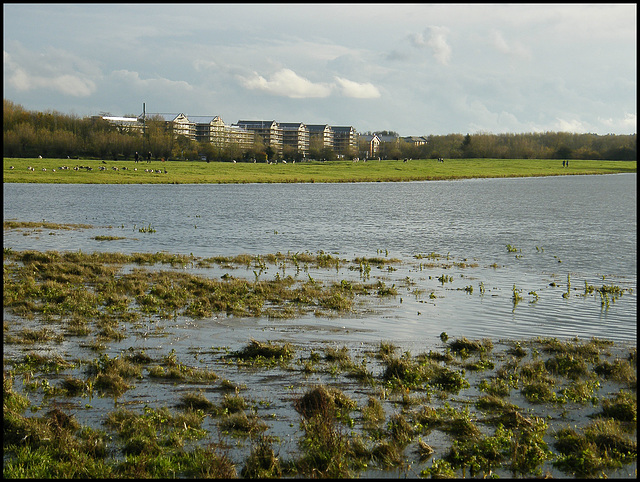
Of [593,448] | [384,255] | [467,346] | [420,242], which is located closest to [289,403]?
[593,448]

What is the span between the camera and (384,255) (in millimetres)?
33375

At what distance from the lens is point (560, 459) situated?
33.1 feet

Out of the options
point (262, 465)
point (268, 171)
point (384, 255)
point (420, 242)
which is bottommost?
point (262, 465)

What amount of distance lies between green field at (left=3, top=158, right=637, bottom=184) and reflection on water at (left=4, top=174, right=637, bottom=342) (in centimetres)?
2347

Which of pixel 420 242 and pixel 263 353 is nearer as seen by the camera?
pixel 263 353

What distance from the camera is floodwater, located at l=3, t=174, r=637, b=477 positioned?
1661 cm

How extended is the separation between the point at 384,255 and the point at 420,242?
20.9ft

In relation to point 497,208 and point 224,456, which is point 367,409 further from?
point 497,208

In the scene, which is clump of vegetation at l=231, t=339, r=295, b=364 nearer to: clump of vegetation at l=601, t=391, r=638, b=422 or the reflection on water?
the reflection on water

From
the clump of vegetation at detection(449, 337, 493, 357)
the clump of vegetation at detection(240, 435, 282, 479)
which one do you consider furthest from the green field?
the clump of vegetation at detection(240, 435, 282, 479)

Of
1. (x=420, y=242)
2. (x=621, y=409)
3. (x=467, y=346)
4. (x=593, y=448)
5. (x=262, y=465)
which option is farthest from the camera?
(x=420, y=242)

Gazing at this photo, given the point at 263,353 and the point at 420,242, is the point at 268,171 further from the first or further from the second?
the point at 263,353

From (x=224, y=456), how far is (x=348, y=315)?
1049cm

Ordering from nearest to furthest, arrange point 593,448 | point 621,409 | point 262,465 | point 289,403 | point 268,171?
point 262,465 < point 593,448 < point 621,409 < point 289,403 < point 268,171
